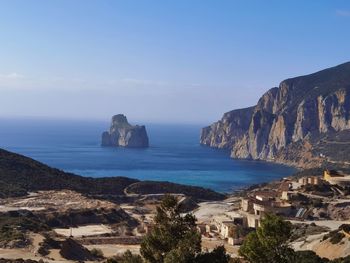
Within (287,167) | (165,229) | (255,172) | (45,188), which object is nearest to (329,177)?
(45,188)

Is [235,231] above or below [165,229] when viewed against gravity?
below

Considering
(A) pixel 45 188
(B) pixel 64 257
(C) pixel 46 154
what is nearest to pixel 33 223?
(B) pixel 64 257

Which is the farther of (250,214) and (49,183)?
(49,183)

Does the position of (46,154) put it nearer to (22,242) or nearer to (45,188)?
(45,188)

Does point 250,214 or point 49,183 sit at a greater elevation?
point 49,183

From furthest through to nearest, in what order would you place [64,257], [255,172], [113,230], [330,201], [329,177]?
1. [255,172]
2. [329,177]
3. [330,201]
4. [113,230]
5. [64,257]

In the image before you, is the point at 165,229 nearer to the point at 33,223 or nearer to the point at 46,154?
the point at 33,223

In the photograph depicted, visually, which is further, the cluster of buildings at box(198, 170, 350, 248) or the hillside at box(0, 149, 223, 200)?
the hillside at box(0, 149, 223, 200)

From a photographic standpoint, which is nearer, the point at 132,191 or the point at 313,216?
the point at 313,216

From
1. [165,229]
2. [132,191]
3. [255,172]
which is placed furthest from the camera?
[255,172]

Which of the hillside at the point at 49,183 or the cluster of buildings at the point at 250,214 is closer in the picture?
the cluster of buildings at the point at 250,214
